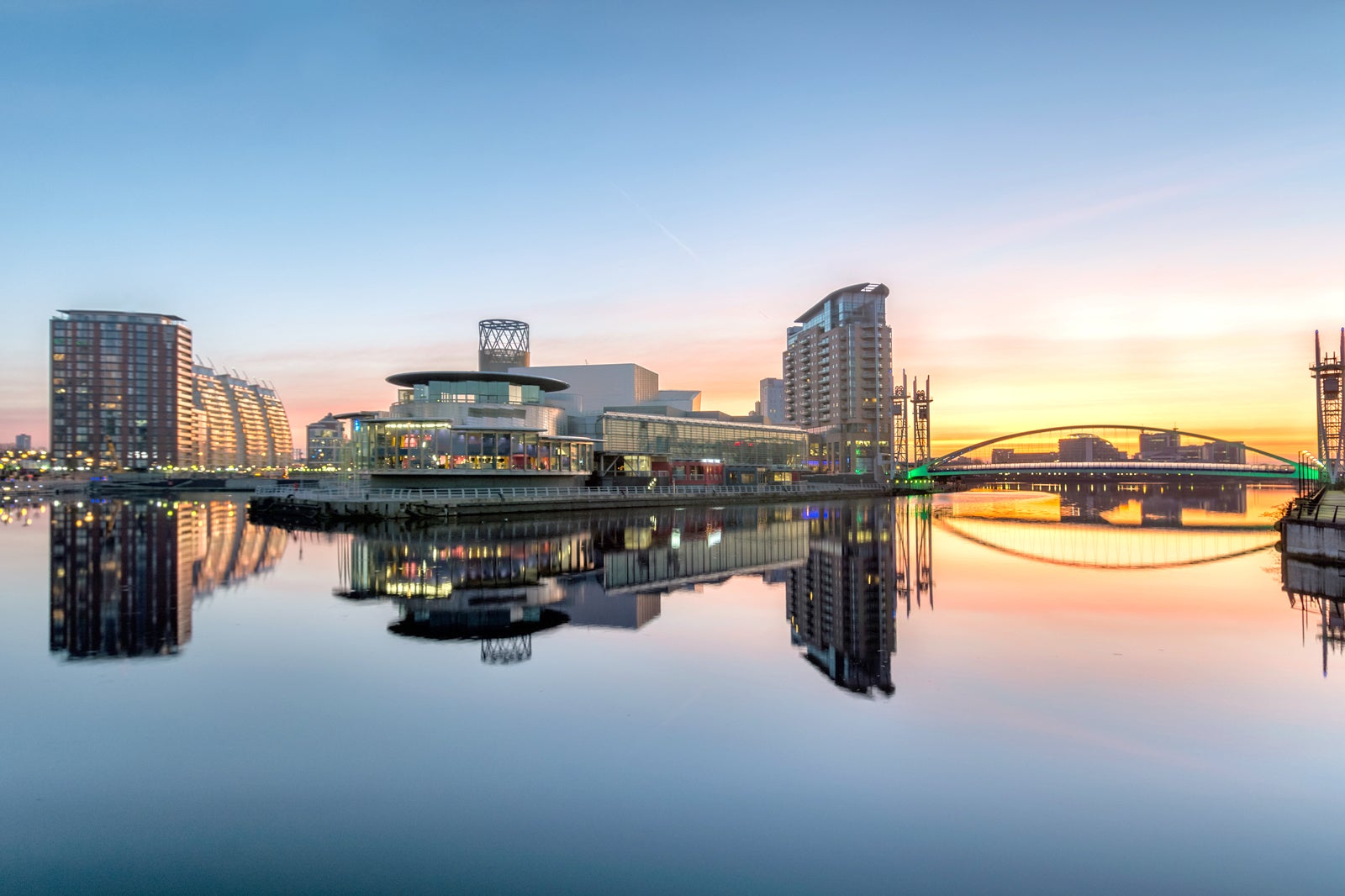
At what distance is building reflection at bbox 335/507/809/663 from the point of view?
1794 cm

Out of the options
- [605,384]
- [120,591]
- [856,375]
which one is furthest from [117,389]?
[120,591]

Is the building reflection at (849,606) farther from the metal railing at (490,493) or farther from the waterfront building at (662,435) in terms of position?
the waterfront building at (662,435)

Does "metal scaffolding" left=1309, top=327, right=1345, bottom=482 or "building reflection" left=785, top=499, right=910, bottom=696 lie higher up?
"metal scaffolding" left=1309, top=327, right=1345, bottom=482

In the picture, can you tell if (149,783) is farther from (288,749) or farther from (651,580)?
(651,580)

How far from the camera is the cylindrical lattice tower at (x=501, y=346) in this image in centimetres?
8175

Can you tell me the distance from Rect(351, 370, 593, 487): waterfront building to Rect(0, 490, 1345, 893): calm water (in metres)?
32.8

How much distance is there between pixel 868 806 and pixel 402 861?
4569 millimetres

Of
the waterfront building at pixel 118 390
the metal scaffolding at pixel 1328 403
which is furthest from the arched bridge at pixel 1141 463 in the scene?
the waterfront building at pixel 118 390

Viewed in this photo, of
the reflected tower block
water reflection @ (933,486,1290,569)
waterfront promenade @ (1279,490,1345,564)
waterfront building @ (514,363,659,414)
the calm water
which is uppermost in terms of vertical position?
waterfront building @ (514,363,659,414)

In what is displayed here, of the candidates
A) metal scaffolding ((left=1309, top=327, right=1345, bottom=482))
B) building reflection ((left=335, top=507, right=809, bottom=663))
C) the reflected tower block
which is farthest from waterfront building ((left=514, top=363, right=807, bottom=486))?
metal scaffolding ((left=1309, top=327, right=1345, bottom=482))

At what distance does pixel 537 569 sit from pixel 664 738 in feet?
54.3

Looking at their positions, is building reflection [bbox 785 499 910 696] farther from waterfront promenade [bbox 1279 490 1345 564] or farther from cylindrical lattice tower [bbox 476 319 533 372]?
cylindrical lattice tower [bbox 476 319 533 372]

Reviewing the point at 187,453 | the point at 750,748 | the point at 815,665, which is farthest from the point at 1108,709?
the point at 187,453

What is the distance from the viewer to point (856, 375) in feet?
432
